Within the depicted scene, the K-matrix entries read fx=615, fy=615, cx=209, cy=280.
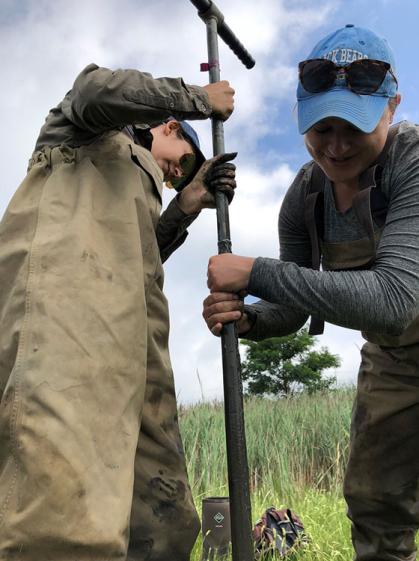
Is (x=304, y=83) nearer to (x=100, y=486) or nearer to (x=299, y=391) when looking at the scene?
(x=100, y=486)

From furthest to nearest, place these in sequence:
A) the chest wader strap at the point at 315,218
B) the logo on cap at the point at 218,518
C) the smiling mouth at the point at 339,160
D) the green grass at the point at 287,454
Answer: the green grass at the point at 287,454
the logo on cap at the point at 218,518
the chest wader strap at the point at 315,218
the smiling mouth at the point at 339,160

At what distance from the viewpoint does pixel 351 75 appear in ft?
7.61

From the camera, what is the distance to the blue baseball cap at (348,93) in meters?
2.24

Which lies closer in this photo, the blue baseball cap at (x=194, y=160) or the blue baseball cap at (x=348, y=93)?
the blue baseball cap at (x=348, y=93)

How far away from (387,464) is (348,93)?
5.24 ft

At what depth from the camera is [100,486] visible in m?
1.58

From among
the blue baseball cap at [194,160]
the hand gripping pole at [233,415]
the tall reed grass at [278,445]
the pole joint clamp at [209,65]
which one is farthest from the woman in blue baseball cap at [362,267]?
the tall reed grass at [278,445]

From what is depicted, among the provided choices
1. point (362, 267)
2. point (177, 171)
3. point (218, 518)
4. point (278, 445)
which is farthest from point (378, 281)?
point (278, 445)

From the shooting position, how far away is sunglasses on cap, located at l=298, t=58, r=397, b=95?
2.31 m

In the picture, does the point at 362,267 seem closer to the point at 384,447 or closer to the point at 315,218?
the point at 315,218

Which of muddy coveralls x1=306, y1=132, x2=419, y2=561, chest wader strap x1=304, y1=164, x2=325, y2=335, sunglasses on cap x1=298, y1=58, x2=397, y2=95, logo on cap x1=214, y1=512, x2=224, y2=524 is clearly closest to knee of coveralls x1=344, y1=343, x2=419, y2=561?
muddy coveralls x1=306, y1=132, x2=419, y2=561

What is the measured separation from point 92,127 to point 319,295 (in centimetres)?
92

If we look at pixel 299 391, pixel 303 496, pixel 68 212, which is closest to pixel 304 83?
pixel 68 212

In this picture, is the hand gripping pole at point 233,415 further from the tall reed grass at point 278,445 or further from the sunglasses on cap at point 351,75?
the tall reed grass at point 278,445
